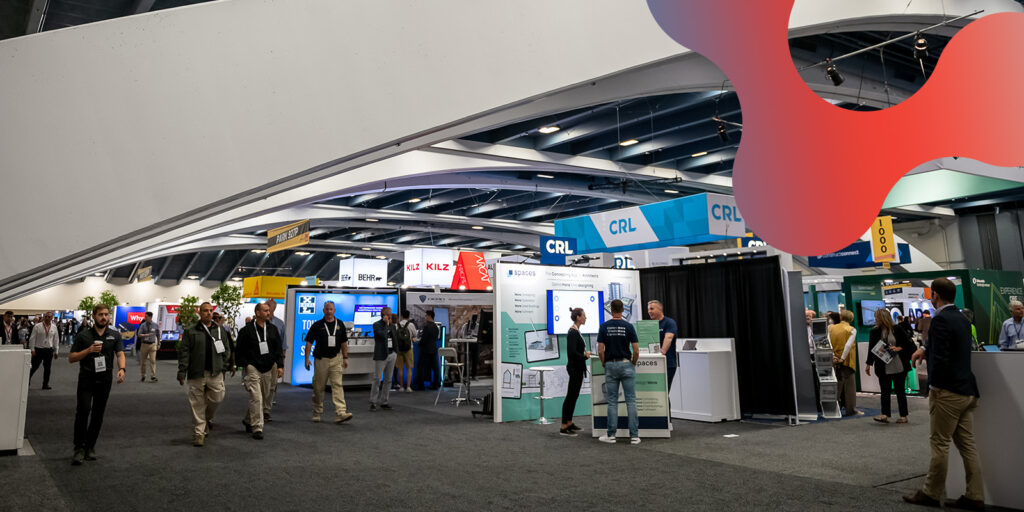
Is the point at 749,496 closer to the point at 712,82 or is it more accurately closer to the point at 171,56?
the point at 171,56

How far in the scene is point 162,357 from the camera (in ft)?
72.3

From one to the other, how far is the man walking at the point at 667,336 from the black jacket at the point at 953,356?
10.2 ft

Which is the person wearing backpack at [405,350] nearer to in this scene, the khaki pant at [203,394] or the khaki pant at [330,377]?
the khaki pant at [330,377]

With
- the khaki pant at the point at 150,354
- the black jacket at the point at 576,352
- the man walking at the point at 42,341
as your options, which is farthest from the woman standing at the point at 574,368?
the khaki pant at the point at 150,354

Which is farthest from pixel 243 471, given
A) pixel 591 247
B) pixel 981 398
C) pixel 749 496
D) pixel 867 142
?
pixel 591 247

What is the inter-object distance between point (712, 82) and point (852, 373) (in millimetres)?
4099

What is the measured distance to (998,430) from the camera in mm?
3857

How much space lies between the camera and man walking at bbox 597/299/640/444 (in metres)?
6.19

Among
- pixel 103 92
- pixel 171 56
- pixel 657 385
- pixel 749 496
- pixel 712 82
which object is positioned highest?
pixel 712 82

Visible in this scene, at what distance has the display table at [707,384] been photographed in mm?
7566

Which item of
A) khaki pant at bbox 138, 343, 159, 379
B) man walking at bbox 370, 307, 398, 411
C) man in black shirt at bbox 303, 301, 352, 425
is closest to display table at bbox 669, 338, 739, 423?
man walking at bbox 370, 307, 398, 411

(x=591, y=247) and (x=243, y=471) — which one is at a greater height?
(x=591, y=247)

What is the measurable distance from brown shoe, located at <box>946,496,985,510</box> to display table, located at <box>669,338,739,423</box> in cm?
369
